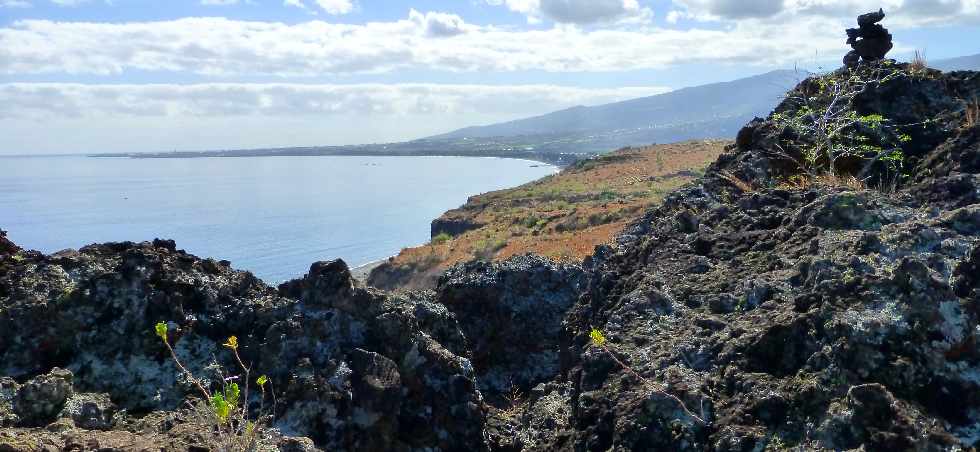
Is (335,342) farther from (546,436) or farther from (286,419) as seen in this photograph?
(546,436)

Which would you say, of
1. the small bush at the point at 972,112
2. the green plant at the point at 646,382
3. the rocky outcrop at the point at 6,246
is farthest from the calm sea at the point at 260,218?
the green plant at the point at 646,382

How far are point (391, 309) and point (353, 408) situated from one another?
0.85 m

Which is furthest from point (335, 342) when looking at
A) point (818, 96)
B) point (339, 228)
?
point (339, 228)

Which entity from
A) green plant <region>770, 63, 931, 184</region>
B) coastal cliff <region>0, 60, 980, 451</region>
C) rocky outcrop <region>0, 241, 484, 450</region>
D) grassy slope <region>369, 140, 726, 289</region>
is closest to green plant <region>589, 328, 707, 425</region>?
coastal cliff <region>0, 60, 980, 451</region>

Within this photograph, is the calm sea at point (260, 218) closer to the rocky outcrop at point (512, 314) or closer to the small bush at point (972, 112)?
the rocky outcrop at point (512, 314)

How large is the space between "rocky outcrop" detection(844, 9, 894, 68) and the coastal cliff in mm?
2782

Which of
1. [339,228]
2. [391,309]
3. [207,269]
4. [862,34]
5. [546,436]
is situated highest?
[862,34]

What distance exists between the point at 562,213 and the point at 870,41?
35214mm

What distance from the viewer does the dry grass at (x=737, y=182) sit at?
6.73 meters

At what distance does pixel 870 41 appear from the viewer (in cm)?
923

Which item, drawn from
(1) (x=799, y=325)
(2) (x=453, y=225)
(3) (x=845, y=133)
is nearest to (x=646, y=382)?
(1) (x=799, y=325)

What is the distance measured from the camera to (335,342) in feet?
15.8

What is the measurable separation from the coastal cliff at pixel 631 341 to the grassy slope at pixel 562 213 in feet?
52.2

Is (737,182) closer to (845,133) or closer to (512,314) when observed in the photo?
(845,133)
